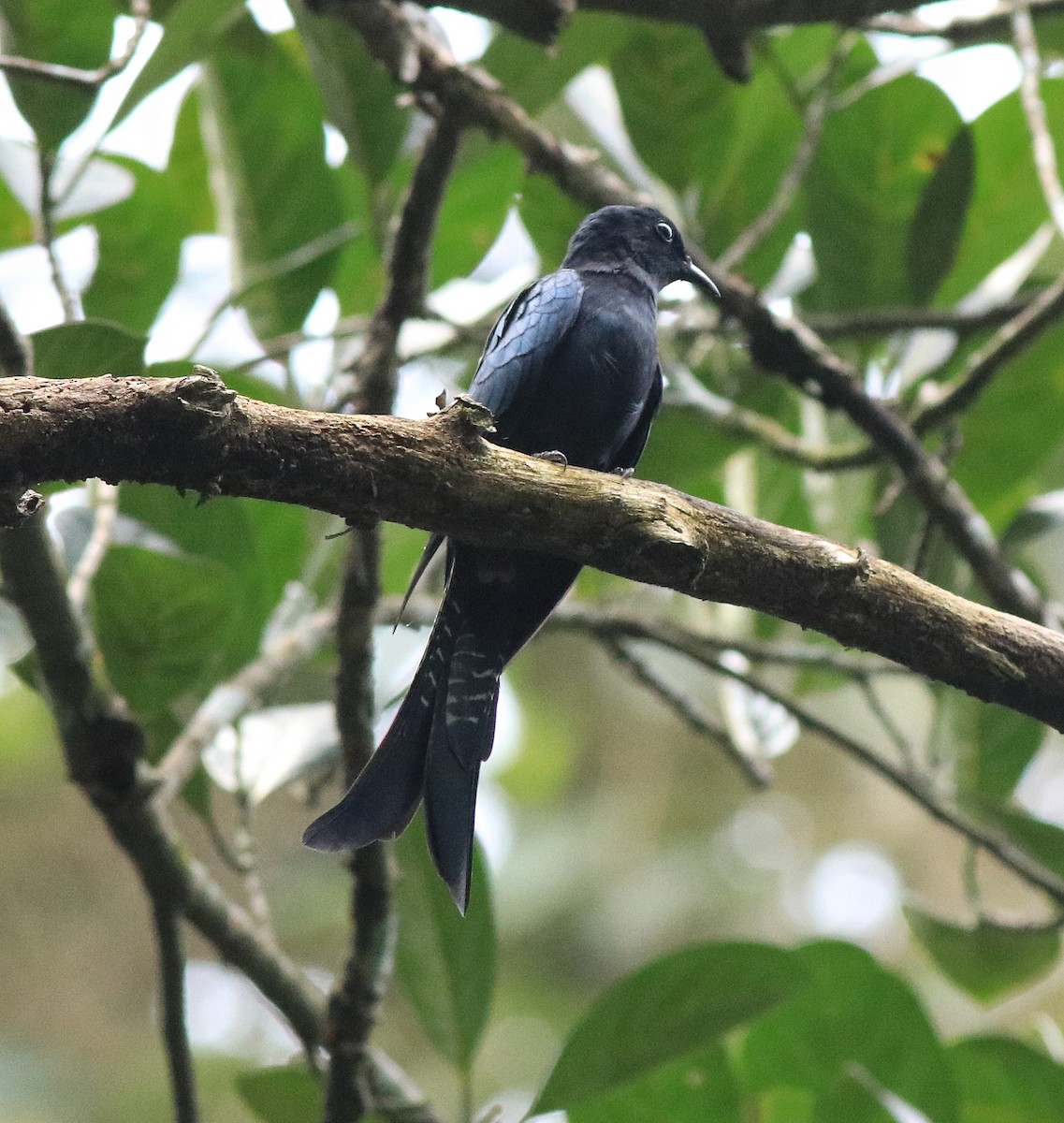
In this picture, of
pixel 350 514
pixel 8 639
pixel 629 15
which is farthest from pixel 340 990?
pixel 629 15

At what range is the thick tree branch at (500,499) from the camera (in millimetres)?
1949

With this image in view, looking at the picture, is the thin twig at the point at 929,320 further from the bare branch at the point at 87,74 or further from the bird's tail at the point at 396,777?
the bare branch at the point at 87,74

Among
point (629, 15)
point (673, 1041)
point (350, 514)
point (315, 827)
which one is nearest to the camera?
point (350, 514)

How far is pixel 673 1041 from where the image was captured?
3193 mm

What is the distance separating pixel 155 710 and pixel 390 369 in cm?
100

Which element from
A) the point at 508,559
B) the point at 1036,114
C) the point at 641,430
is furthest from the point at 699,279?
the point at 508,559

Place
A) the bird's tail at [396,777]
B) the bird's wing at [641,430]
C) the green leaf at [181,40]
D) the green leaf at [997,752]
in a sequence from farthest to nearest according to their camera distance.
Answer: the green leaf at [997,752] < the bird's wing at [641,430] < the green leaf at [181,40] < the bird's tail at [396,777]

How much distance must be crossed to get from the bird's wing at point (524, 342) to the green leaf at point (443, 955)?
3.57 ft

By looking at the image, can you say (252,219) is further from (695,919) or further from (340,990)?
(695,919)

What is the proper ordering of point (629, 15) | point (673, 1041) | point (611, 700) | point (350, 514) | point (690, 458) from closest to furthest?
point (350, 514), point (673, 1041), point (629, 15), point (690, 458), point (611, 700)

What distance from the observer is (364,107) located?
12.6 ft

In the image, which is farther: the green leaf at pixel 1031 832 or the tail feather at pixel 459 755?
the green leaf at pixel 1031 832

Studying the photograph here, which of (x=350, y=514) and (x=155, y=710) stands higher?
(x=350, y=514)

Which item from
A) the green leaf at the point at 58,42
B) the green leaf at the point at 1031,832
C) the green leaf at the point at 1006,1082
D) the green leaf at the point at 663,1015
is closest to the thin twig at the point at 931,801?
the green leaf at the point at 1031,832
